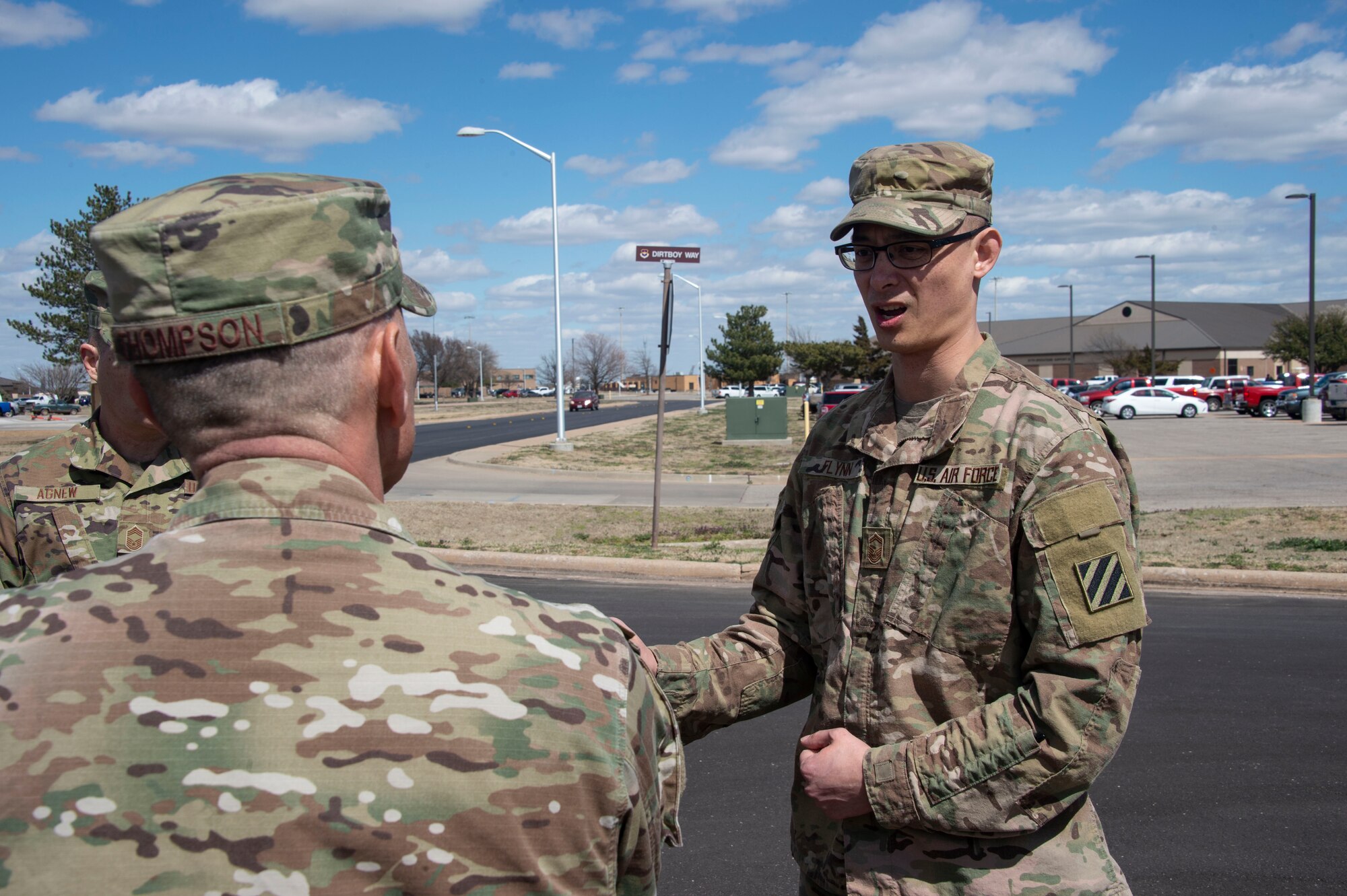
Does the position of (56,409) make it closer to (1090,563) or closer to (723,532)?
(723,532)

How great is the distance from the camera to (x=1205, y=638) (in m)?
7.10

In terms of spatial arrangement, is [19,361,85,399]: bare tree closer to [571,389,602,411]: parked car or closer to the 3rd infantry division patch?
[571,389,602,411]: parked car

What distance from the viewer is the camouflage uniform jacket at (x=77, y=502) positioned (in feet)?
10.4

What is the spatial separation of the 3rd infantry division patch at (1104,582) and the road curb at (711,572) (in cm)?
676

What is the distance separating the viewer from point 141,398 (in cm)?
133

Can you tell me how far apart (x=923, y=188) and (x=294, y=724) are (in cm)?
173

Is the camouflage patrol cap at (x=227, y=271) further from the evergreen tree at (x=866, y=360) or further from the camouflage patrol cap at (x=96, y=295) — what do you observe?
the evergreen tree at (x=866, y=360)

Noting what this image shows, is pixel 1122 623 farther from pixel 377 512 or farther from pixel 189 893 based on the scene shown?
pixel 189 893

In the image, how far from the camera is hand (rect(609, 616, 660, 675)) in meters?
1.50

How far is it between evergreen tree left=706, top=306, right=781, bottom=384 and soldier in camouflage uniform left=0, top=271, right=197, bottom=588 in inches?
3161

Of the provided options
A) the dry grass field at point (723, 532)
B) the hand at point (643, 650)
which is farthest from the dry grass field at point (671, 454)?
the hand at point (643, 650)

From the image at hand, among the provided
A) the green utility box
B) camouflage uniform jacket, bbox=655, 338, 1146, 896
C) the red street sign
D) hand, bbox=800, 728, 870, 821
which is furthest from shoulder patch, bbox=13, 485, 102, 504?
the green utility box

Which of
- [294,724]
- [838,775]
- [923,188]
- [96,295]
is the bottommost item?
[838,775]

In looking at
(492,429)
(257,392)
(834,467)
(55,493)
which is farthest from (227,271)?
(492,429)
